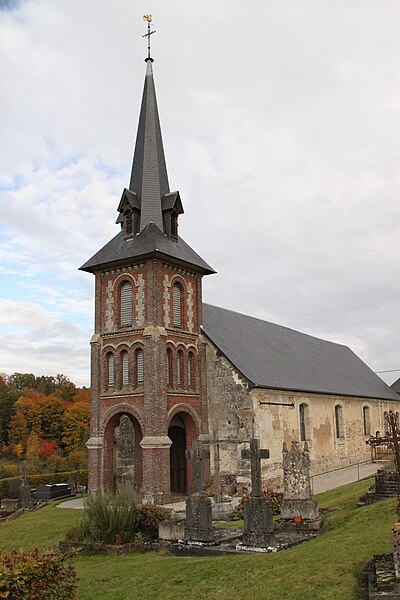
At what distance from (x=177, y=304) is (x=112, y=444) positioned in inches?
254

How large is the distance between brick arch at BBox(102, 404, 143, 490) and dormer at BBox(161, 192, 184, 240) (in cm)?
775

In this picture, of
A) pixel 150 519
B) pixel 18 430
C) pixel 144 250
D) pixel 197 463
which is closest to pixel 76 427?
pixel 18 430

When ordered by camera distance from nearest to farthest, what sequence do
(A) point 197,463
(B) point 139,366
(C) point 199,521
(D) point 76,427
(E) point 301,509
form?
(C) point 199,521 → (E) point 301,509 → (A) point 197,463 → (B) point 139,366 → (D) point 76,427

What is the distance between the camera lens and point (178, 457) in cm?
2575

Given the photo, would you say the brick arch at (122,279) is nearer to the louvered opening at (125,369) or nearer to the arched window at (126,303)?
the arched window at (126,303)

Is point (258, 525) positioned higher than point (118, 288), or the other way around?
point (118, 288)

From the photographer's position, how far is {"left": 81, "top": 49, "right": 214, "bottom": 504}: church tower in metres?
22.6

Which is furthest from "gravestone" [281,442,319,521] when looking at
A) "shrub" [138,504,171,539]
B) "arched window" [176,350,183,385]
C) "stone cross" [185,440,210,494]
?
"arched window" [176,350,183,385]

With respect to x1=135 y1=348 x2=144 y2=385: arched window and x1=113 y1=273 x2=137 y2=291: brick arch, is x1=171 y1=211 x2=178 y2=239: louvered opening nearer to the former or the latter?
x1=113 y1=273 x2=137 y2=291: brick arch

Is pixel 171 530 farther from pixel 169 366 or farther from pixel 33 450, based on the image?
pixel 33 450

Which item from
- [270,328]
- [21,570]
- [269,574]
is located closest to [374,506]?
[269,574]

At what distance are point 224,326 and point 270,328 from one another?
7.25 metres

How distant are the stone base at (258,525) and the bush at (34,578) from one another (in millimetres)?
6681

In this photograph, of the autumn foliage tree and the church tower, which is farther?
the autumn foliage tree
